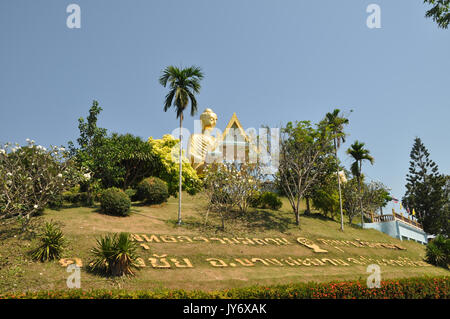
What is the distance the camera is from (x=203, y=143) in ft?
122

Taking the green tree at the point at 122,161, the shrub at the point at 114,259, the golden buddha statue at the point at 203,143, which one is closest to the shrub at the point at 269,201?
the golden buddha statue at the point at 203,143

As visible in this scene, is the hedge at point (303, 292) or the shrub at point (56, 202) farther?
the shrub at point (56, 202)

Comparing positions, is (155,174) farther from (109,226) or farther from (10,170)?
(10,170)

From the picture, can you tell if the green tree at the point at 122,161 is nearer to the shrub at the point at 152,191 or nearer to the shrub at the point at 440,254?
the shrub at the point at 152,191

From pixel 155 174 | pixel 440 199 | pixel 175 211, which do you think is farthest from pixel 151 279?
pixel 440 199

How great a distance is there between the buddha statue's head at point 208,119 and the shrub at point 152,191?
56.8ft

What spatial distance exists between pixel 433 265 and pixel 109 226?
71.1ft

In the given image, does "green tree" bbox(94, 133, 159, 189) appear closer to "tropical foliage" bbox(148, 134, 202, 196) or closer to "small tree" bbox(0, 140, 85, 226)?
"tropical foliage" bbox(148, 134, 202, 196)

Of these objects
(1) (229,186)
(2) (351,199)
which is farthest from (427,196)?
(1) (229,186)

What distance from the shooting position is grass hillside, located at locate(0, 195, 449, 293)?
10.7m

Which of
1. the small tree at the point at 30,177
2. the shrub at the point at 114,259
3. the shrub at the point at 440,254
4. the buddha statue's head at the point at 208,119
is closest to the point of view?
the shrub at the point at 114,259

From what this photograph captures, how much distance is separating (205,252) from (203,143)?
77.1ft

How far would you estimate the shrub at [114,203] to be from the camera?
18047mm

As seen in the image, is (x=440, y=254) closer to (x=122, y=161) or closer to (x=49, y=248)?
(x=49, y=248)
